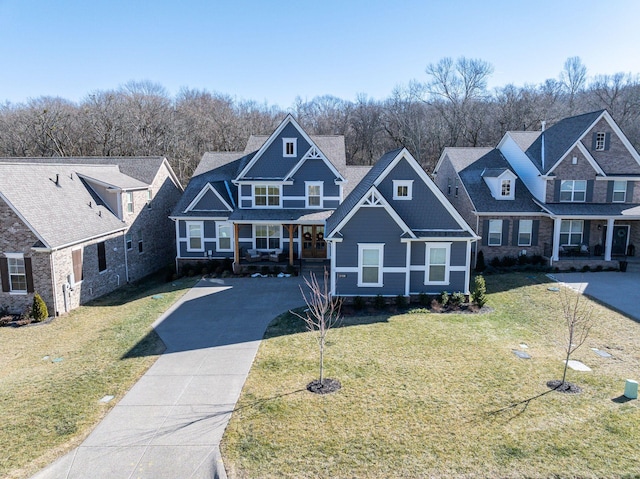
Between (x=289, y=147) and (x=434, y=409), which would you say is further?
(x=289, y=147)

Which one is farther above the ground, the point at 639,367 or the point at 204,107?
the point at 204,107

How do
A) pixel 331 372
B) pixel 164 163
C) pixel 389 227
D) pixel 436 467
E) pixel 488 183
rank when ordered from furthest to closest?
pixel 164 163
pixel 488 183
pixel 389 227
pixel 331 372
pixel 436 467

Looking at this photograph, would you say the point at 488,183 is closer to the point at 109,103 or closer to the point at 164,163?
the point at 164,163

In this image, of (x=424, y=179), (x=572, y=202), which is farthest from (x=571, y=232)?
(x=424, y=179)

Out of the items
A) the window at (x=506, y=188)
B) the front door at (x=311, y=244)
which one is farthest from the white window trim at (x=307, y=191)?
the window at (x=506, y=188)

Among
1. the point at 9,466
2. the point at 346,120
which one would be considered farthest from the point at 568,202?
the point at 346,120

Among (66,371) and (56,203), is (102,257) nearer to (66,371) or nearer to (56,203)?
(56,203)

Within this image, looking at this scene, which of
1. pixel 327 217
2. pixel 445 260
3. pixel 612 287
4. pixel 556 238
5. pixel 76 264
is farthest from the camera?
pixel 327 217
